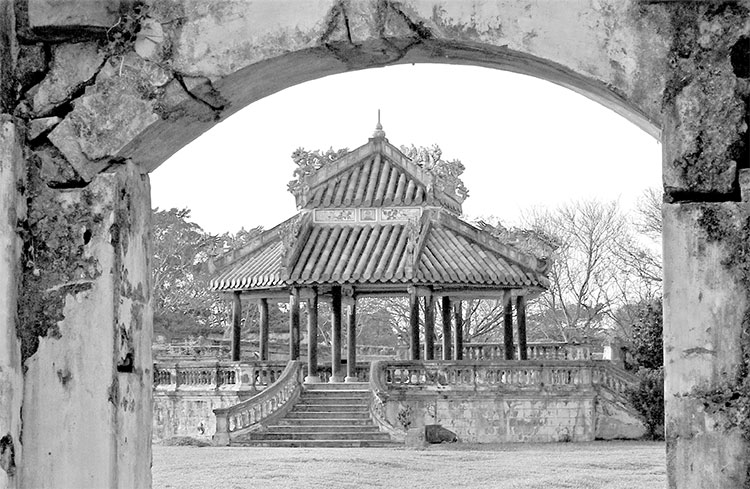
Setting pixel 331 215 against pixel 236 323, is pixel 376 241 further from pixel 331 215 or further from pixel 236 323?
pixel 236 323

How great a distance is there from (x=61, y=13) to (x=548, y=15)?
2459mm

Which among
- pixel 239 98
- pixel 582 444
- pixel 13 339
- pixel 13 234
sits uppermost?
pixel 239 98

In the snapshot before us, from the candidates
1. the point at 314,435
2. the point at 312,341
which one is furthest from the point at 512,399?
the point at 314,435

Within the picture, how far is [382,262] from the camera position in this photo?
2570 centimetres

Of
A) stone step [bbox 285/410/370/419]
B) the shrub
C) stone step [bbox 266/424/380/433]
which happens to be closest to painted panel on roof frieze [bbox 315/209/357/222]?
stone step [bbox 285/410/370/419]

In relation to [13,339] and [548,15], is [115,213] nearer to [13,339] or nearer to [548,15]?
[13,339]

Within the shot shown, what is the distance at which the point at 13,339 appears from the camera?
6168 mm

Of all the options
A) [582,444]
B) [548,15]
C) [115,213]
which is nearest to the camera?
[548,15]

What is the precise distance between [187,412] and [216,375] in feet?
3.56

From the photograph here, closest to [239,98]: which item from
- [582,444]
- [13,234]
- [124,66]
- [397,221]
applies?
[124,66]

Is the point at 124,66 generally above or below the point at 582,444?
above

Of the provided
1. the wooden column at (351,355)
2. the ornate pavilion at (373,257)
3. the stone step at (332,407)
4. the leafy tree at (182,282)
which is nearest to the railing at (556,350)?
the ornate pavilion at (373,257)

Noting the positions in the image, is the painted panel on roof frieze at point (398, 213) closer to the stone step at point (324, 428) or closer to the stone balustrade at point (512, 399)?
the stone balustrade at point (512, 399)

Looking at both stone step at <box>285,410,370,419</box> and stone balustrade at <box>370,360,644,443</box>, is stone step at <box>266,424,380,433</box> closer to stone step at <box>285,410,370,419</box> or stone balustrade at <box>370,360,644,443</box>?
stone step at <box>285,410,370,419</box>
